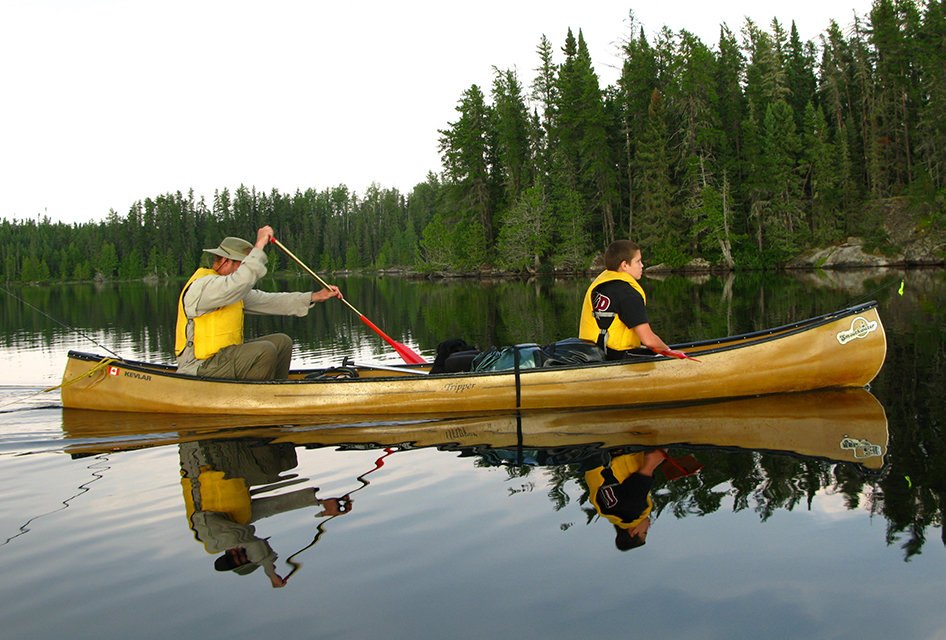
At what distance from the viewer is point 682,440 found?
19.1ft

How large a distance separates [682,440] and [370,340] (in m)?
10.6

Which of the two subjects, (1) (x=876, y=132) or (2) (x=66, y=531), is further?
(1) (x=876, y=132)

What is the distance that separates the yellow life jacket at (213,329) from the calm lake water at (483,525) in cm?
81

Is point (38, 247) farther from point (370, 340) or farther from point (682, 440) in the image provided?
point (682, 440)

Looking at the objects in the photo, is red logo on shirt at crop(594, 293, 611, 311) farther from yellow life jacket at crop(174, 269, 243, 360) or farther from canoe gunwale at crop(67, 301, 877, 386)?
yellow life jacket at crop(174, 269, 243, 360)

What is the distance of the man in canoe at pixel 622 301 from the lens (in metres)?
6.71

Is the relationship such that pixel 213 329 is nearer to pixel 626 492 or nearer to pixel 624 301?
pixel 624 301

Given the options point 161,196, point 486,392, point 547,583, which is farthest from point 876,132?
point 161,196

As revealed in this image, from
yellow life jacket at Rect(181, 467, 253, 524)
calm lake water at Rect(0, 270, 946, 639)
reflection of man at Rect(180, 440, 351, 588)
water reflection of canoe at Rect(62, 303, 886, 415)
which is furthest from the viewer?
water reflection of canoe at Rect(62, 303, 886, 415)

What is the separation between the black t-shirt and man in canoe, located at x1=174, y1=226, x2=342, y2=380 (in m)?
3.02

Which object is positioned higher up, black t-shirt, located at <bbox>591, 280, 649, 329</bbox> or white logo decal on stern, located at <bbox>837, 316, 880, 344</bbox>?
black t-shirt, located at <bbox>591, 280, 649, 329</bbox>

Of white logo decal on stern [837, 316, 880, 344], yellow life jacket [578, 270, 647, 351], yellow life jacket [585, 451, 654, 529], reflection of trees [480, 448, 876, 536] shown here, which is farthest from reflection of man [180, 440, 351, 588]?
white logo decal on stern [837, 316, 880, 344]

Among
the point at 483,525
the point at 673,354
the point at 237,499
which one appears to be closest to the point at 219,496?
the point at 237,499

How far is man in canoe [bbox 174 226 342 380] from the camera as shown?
679 centimetres
